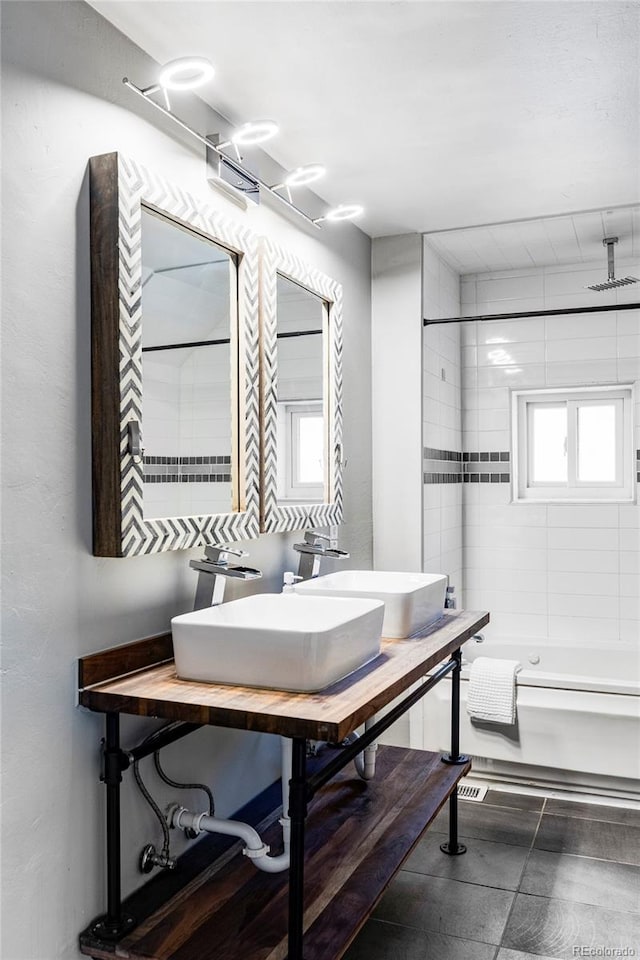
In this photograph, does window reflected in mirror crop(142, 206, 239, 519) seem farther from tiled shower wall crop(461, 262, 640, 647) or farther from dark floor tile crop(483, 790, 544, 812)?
tiled shower wall crop(461, 262, 640, 647)

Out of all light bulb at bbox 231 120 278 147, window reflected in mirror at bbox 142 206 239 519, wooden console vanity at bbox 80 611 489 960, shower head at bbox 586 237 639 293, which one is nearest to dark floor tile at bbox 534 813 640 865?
wooden console vanity at bbox 80 611 489 960

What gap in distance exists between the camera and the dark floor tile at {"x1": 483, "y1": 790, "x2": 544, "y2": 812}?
3.37 metres

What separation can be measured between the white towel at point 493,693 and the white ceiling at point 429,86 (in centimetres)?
206

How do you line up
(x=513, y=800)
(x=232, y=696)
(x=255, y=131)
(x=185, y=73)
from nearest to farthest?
(x=232, y=696), (x=185, y=73), (x=255, y=131), (x=513, y=800)

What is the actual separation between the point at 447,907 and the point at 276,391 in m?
1.78

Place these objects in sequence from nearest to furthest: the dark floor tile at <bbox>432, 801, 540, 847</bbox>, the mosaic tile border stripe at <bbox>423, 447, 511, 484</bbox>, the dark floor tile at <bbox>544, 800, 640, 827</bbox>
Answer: the dark floor tile at <bbox>432, 801, 540, 847</bbox>, the dark floor tile at <bbox>544, 800, 640, 827</bbox>, the mosaic tile border stripe at <bbox>423, 447, 511, 484</bbox>

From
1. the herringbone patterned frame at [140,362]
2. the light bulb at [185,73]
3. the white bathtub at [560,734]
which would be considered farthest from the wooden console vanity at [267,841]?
the light bulb at [185,73]

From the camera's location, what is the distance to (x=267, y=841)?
231 cm

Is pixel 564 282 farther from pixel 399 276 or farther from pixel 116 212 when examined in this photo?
pixel 116 212

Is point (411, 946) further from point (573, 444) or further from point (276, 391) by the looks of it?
point (573, 444)

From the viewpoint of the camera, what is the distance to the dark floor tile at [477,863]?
2.75 m

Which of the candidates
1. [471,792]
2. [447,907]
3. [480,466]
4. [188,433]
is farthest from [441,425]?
[447,907]

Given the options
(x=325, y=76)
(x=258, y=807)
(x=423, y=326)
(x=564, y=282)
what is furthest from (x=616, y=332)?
(x=258, y=807)

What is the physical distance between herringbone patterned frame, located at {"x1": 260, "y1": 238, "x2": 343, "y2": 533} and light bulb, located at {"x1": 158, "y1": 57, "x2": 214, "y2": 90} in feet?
2.31
